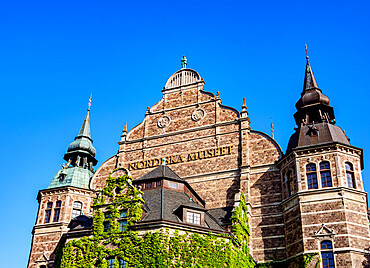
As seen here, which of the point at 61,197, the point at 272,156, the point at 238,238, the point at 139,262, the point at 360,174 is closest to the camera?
the point at 139,262

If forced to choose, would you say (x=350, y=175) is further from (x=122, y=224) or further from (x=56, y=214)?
(x=56, y=214)

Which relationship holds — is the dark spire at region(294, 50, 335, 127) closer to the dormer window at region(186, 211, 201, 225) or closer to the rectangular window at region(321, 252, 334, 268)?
the rectangular window at region(321, 252, 334, 268)

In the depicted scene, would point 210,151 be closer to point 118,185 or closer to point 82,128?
point 118,185

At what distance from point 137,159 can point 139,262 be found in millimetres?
13218

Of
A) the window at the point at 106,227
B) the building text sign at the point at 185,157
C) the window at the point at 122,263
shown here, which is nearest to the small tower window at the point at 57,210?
the building text sign at the point at 185,157

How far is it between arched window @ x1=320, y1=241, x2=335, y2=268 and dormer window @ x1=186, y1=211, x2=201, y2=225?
7.37 metres

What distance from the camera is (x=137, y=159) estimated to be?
3725 centimetres

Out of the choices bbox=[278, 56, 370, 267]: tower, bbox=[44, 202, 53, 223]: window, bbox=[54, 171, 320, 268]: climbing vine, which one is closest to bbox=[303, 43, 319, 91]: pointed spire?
bbox=[278, 56, 370, 267]: tower

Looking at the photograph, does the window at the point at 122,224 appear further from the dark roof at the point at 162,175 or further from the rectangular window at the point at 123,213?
the dark roof at the point at 162,175

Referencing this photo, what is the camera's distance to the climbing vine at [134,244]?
992 inches

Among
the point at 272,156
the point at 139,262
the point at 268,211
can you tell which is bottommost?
the point at 139,262

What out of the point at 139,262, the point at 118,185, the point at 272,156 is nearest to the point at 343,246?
the point at 272,156

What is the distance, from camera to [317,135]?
31.1m

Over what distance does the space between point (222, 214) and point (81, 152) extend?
14605mm
